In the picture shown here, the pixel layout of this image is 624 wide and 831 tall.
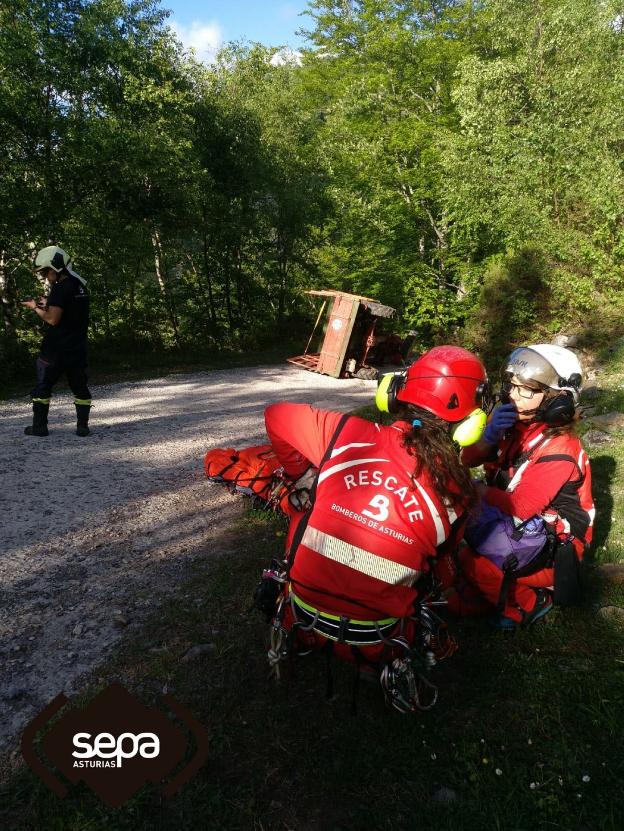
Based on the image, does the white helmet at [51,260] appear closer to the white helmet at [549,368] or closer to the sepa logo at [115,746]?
the sepa logo at [115,746]

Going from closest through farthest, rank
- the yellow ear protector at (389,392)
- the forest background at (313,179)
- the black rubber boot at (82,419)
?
1. the yellow ear protector at (389,392)
2. the black rubber boot at (82,419)
3. the forest background at (313,179)

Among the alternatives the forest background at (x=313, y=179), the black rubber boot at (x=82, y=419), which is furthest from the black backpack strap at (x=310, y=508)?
the forest background at (x=313, y=179)

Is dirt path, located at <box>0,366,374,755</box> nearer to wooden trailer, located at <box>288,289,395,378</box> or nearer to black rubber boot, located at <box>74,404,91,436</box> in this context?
black rubber boot, located at <box>74,404,91,436</box>

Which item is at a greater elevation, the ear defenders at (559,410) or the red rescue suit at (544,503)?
the ear defenders at (559,410)

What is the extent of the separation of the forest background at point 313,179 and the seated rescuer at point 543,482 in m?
10.1

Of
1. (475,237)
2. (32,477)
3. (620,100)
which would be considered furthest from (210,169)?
(32,477)

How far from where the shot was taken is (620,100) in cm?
1148

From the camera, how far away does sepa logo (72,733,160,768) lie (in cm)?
221

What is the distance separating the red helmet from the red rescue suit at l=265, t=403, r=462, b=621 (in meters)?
0.26

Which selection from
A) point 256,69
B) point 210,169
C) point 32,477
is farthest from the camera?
point 256,69

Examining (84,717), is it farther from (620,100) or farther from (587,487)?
(620,100)

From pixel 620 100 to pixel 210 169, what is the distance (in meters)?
11.3

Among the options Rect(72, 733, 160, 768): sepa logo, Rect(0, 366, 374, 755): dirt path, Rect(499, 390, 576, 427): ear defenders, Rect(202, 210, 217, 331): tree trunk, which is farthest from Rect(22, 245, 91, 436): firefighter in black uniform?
Rect(202, 210, 217, 331): tree trunk

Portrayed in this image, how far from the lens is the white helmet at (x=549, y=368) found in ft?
10.5
